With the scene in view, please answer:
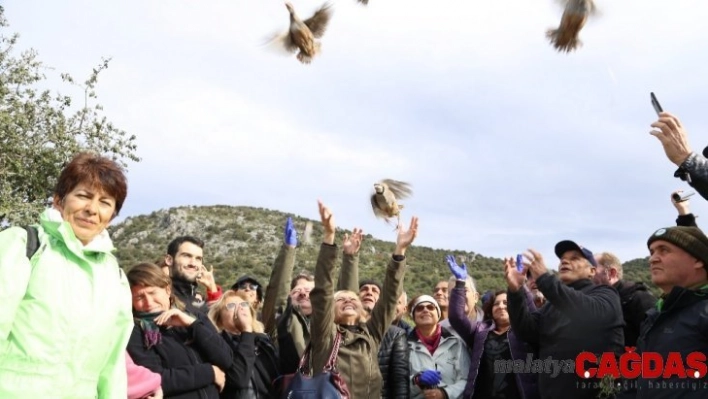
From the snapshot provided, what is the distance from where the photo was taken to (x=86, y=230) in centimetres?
307

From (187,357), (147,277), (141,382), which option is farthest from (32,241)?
(187,357)

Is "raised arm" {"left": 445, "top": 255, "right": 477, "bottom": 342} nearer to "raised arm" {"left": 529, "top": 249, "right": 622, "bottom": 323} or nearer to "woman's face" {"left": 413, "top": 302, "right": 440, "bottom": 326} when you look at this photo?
"woman's face" {"left": 413, "top": 302, "right": 440, "bottom": 326}

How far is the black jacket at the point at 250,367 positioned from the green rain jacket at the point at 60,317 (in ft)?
6.14

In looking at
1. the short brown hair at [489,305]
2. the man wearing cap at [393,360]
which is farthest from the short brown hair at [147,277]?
the short brown hair at [489,305]

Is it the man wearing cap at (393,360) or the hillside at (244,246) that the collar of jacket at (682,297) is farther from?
the hillside at (244,246)

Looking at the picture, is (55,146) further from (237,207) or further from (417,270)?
(237,207)

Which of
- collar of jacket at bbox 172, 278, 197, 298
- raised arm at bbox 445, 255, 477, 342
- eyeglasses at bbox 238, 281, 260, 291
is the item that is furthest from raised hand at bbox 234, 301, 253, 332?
raised arm at bbox 445, 255, 477, 342

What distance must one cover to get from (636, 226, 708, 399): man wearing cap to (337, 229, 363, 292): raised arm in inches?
93.4

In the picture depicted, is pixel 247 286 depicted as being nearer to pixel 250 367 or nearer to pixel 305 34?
pixel 250 367

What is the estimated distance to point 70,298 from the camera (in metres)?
2.87

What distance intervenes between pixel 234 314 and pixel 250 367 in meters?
0.47

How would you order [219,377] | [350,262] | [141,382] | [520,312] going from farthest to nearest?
[350,262] → [520,312] → [219,377] → [141,382]

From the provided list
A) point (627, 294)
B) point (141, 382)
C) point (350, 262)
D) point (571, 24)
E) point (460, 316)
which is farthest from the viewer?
point (460, 316)

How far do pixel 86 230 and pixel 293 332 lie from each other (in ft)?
9.68
